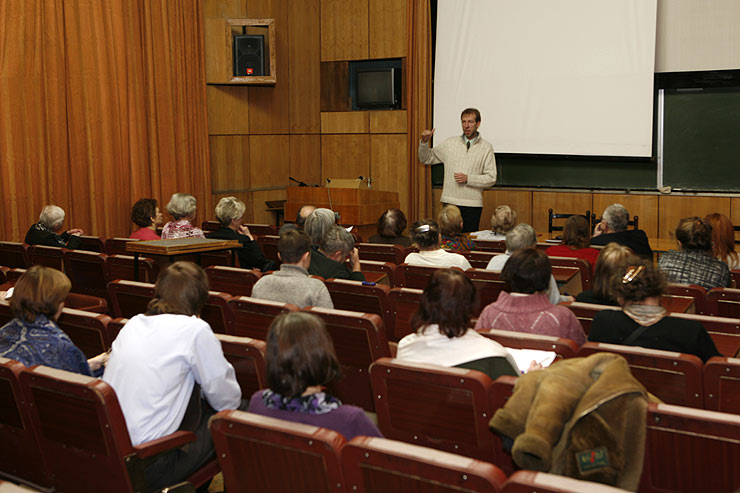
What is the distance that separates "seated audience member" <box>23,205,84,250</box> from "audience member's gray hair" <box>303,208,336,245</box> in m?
2.29

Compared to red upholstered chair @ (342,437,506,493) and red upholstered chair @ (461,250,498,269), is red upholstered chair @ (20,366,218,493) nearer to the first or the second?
red upholstered chair @ (342,437,506,493)

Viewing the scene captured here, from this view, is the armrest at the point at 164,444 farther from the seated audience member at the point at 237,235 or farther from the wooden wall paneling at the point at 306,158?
the wooden wall paneling at the point at 306,158

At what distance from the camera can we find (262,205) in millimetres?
10016

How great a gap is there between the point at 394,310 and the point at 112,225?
5.26 metres

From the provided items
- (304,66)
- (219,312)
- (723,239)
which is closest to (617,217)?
(723,239)

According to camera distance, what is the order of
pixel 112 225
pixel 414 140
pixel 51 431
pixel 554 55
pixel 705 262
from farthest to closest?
pixel 414 140
pixel 554 55
pixel 112 225
pixel 705 262
pixel 51 431

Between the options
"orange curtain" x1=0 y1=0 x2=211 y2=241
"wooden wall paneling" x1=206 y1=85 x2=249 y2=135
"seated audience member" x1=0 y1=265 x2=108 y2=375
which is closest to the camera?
"seated audience member" x1=0 y1=265 x2=108 y2=375

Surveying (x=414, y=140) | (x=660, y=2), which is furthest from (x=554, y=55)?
(x=414, y=140)

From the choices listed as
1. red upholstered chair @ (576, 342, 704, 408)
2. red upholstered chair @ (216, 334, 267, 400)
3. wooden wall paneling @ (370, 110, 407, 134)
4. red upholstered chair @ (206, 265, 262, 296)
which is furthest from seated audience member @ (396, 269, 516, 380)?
wooden wall paneling @ (370, 110, 407, 134)

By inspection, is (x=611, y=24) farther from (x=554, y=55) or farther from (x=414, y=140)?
(x=414, y=140)

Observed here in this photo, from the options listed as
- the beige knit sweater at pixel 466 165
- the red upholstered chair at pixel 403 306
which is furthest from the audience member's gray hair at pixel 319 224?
the beige knit sweater at pixel 466 165

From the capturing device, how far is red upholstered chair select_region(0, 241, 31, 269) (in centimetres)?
549

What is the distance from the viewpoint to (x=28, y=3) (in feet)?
23.7

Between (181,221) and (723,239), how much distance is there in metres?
4.01
